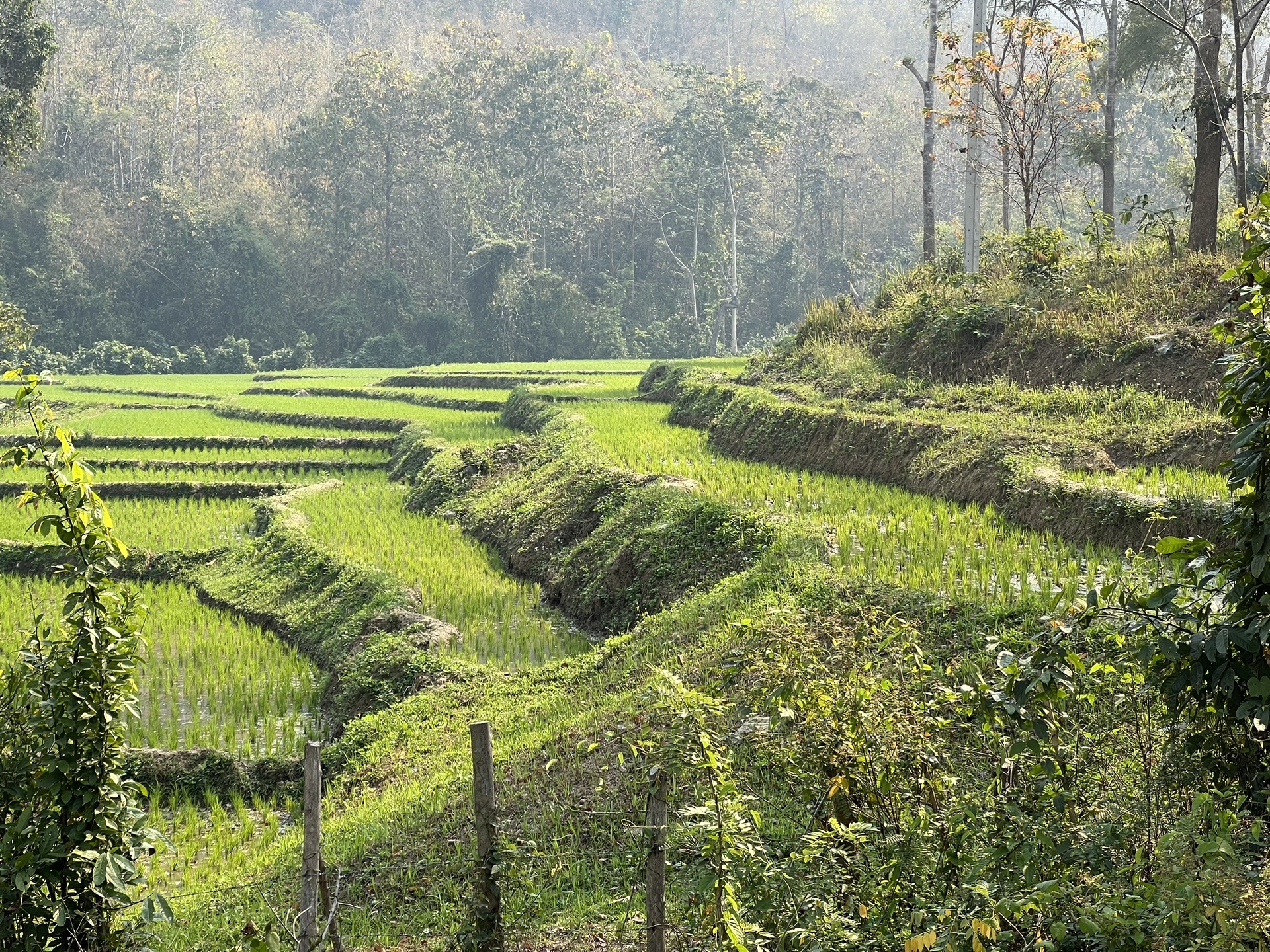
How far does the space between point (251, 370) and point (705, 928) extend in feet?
144

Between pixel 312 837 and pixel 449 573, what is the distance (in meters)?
7.67

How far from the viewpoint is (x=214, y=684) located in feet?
29.7

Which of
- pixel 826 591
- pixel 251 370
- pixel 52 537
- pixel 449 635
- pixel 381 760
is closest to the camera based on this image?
pixel 826 591

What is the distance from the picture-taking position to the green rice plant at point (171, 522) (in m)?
13.5

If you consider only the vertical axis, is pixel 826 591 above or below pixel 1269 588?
below

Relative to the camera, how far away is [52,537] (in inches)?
549

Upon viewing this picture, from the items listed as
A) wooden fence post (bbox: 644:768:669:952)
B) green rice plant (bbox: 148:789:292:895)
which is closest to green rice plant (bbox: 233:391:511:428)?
green rice plant (bbox: 148:789:292:895)

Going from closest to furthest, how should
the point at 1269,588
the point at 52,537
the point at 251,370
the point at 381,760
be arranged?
1. the point at 1269,588
2. the point at 381,760
3. the point at 52,537
4. the point at 251,370

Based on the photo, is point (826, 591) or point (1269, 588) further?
point (826, 591)

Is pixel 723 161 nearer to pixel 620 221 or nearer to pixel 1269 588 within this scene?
pixel 620 221

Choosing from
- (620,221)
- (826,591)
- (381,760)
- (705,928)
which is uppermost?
(620,221)

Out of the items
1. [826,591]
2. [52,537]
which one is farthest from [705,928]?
[52,537]

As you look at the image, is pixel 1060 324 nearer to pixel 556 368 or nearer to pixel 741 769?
pixel 741 769

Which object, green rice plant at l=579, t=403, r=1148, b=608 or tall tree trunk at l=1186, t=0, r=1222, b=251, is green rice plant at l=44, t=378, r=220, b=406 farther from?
tall tree trunk at l=1186, t=0, r=1222, b=251
